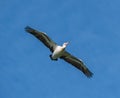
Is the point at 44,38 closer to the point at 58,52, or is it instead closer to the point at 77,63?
the point at 58,52

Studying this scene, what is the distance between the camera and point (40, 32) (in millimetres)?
167500

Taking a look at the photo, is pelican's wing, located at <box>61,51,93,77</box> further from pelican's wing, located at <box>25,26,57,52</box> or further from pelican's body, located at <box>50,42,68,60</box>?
pelican's wing, located at <box>25,26,57,52</box>

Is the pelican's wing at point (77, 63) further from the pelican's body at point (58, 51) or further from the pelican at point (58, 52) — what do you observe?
the pelican's body at point (58, 51)

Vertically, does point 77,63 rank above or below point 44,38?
above

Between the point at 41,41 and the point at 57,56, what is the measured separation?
222 centimetres

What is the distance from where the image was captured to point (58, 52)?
168 metres

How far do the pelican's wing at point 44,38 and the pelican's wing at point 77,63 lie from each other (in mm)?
1719

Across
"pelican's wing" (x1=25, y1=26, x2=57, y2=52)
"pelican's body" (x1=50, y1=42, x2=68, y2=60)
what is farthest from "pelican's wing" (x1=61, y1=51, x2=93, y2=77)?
"pelican's wing" (x1=25, y1=26, x2=57, y2=52)

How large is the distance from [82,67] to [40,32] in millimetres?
5815

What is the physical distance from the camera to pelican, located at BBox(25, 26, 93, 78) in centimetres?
16738

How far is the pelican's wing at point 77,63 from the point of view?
16888 cm

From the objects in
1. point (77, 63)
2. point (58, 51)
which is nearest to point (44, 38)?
point (58, 51)

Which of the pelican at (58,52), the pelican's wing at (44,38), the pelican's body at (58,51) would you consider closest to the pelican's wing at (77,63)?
the pelican at (58,52)

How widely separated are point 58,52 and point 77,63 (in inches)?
106
